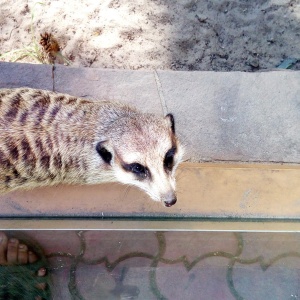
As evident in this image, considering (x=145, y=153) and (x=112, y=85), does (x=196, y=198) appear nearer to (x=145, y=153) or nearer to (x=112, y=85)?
(x=145, y=153)

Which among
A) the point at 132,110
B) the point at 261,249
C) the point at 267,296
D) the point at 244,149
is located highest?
the point at 132,110

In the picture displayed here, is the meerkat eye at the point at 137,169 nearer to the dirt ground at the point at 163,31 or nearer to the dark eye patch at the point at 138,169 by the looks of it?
the dark eye patch at the point at 138,169

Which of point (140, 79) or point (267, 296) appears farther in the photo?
point (140, 79)

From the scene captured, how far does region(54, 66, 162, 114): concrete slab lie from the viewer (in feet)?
8.00

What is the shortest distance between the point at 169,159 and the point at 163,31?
1191mm

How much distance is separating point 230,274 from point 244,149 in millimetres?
606

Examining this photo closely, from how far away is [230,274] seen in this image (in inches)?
78.0

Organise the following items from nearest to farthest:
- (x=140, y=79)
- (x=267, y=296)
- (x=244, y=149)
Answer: (x=267, y=296), (x=244, y=149), (x=140, y=79)

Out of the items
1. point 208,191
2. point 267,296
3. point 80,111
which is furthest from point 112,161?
point 267,296

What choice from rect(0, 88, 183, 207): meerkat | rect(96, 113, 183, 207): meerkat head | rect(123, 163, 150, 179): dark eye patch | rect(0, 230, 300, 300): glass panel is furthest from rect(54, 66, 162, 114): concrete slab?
rect(0, 230, 300, 300): glass panel

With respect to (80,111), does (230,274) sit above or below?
below

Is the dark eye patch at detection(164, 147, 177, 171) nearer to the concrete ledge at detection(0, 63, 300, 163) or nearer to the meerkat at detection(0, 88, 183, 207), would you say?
the meerkat at detection(0, 88, 183, 207)

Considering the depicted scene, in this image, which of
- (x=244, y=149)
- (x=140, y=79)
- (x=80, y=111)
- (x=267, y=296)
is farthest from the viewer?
(x=140, y=79)

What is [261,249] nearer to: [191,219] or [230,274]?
[230,274]
